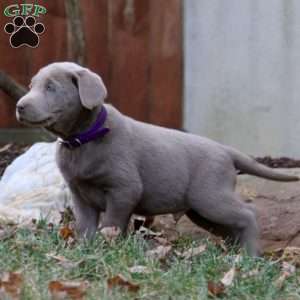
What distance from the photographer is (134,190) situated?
6.33 m

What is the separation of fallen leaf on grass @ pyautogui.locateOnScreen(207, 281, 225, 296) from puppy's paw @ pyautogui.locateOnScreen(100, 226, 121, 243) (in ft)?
2.81

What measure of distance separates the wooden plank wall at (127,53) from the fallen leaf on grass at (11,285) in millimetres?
4933

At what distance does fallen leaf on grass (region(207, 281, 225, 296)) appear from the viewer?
17.2 ft

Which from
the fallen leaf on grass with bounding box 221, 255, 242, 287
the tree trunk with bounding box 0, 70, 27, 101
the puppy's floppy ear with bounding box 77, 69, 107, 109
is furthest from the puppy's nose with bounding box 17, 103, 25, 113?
the tree trunk with bounding box 0, 70, 27, 101

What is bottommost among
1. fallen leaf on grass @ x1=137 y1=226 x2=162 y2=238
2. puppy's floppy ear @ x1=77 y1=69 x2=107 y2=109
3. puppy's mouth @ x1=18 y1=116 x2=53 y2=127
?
fallen leaf on grass @ x1=137 y1=226 x2=162 y2=238

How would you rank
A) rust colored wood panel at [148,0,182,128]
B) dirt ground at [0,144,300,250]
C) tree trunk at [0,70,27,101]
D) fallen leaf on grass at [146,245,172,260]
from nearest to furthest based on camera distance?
fallen leaf on grass at [146,245,172,260]
dirt ground at [0,144,300,250]
tree trunk at [0,70,27,101]
rust colored wood panel at [148,0,182,128]

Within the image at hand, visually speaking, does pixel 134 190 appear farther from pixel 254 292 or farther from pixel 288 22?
pixel 288 22

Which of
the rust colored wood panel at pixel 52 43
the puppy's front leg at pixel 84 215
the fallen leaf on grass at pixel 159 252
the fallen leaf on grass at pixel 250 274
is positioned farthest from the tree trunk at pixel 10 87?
the fallen leaf on grass at pixel 250 274

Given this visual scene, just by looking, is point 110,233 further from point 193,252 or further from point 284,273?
point 284,273

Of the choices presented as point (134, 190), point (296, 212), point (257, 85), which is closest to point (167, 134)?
point (134, 190)

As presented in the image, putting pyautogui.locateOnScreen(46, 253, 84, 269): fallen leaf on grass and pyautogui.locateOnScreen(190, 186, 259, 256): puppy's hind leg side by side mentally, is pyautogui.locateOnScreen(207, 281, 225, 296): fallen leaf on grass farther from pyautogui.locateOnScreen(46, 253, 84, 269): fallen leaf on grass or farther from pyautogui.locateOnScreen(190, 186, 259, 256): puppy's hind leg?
pyautogui.locateOnScreen(190, 186, 259, 256): puppy's hind leg

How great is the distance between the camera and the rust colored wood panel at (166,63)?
384 inches

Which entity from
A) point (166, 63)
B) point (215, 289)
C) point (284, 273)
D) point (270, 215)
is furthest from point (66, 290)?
point (166, 63)

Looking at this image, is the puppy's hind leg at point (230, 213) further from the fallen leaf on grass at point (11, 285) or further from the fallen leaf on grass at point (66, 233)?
the fallen leaf on grass at point (11, 285)
